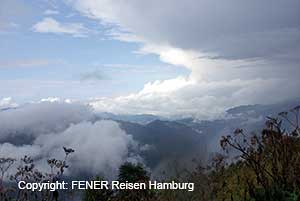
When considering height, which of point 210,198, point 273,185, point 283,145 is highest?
point 283,145

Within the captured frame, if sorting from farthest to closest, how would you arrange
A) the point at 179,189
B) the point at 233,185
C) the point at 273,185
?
the point at 179,189, the point at 233,185, the point at 273,185

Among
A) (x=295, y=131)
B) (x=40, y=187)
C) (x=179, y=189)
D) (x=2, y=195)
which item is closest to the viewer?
(x=2, y=195)

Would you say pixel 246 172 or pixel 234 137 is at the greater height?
pixel 234 137

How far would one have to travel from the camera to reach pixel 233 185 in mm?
11336

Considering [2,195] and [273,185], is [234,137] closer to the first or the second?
[273,185]

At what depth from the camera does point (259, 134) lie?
10.0 metres

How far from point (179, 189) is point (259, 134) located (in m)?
3.39

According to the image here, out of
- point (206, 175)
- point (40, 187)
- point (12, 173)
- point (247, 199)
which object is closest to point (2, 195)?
point (40, 187)

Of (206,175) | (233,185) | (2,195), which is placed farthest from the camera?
(206,175)

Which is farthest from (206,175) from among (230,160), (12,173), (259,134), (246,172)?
(12,173)

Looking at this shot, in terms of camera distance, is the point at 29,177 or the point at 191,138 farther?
the point at 191,138

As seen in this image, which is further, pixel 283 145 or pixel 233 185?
pixel 233 185

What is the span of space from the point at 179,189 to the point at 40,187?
586cm

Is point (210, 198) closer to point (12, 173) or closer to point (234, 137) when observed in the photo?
point (234, 137)
